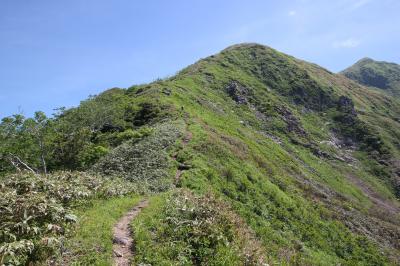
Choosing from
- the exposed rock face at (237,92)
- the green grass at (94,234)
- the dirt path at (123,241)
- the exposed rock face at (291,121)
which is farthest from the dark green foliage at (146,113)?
the exposed rock face at (291,121)

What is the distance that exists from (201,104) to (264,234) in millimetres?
35589

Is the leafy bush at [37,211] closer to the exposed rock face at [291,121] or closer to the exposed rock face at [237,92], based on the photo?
the exposed rock face at [237,92]

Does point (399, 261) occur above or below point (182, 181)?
below

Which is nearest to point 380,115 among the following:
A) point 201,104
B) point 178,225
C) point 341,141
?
point 341,141

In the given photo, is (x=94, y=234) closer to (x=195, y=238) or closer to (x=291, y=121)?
(x=195, y=238)

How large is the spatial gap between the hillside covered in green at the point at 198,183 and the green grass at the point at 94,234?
0.21 feet

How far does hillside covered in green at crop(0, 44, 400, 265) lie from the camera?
50.4ft

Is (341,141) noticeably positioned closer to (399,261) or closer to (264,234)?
(399,261)

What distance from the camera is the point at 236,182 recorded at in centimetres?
3048

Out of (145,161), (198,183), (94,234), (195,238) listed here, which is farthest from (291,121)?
(94,234)

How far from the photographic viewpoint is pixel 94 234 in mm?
15070

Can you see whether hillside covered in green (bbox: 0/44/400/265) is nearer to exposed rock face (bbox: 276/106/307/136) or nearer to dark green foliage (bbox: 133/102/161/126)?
dark green foliage (bbox: 133/102/161/126)

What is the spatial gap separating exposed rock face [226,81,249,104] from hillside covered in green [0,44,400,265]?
15.2 inches

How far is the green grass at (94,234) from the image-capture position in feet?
43.6
